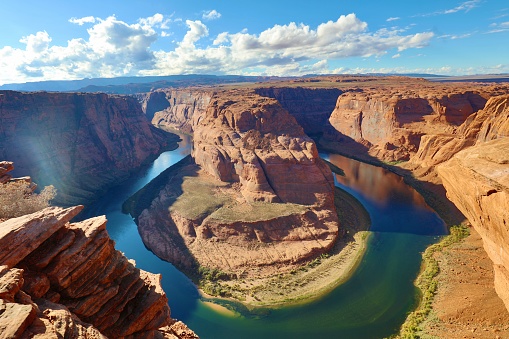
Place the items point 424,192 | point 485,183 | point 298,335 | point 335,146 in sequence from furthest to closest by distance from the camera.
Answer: point 335,146 < point 424,192 < point 298,335 < point 485,183

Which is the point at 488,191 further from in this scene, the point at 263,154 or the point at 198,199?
the point at 198,199

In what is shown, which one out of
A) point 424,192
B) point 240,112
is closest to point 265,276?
point 240,112

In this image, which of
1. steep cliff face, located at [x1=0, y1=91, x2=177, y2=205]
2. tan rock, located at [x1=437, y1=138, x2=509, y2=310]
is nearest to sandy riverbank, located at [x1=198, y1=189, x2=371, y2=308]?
tan rock, located at [x1=437, y1=138, x2=509, y2=310]

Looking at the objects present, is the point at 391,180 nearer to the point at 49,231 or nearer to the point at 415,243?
the point at 415,243

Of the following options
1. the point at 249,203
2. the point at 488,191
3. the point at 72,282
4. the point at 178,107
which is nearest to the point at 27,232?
the point at 72,282

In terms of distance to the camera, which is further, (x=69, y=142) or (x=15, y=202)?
(x=69, y=142)

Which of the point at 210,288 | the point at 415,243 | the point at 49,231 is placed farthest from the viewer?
the point at 415,243
